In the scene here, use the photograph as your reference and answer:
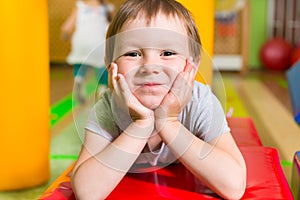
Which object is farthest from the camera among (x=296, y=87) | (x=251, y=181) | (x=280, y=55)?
(x=280, y=55)

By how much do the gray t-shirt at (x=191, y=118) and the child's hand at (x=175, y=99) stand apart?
0.09m

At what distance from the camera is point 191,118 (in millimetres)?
1012

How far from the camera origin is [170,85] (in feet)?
2.98

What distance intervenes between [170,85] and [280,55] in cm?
364

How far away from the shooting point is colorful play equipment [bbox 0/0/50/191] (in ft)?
4.74

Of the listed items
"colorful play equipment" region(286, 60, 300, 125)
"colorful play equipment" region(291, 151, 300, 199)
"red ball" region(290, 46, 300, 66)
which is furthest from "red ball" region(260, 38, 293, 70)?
"colorful play equipment" region(291, 151, 300, 199)

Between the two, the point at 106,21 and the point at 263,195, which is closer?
the point at 263,195

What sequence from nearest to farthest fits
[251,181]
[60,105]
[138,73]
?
[138,73], [251,181], [60,105]

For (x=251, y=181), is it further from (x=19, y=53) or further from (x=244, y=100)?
(x=244, y=100)

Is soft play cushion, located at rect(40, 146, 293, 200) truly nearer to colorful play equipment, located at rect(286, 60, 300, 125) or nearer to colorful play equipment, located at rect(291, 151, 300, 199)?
colorful play equipment, located at rect(291, 151, 300, 199)

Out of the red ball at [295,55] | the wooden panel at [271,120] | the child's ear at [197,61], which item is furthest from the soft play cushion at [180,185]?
the red ball at [295,55]

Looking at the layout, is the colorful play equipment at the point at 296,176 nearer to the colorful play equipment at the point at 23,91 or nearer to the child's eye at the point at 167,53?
the child's eye at the point at 167,53

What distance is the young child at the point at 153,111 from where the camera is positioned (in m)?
0.90

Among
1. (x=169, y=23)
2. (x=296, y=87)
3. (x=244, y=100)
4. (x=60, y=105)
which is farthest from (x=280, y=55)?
(x=169, y=23)
